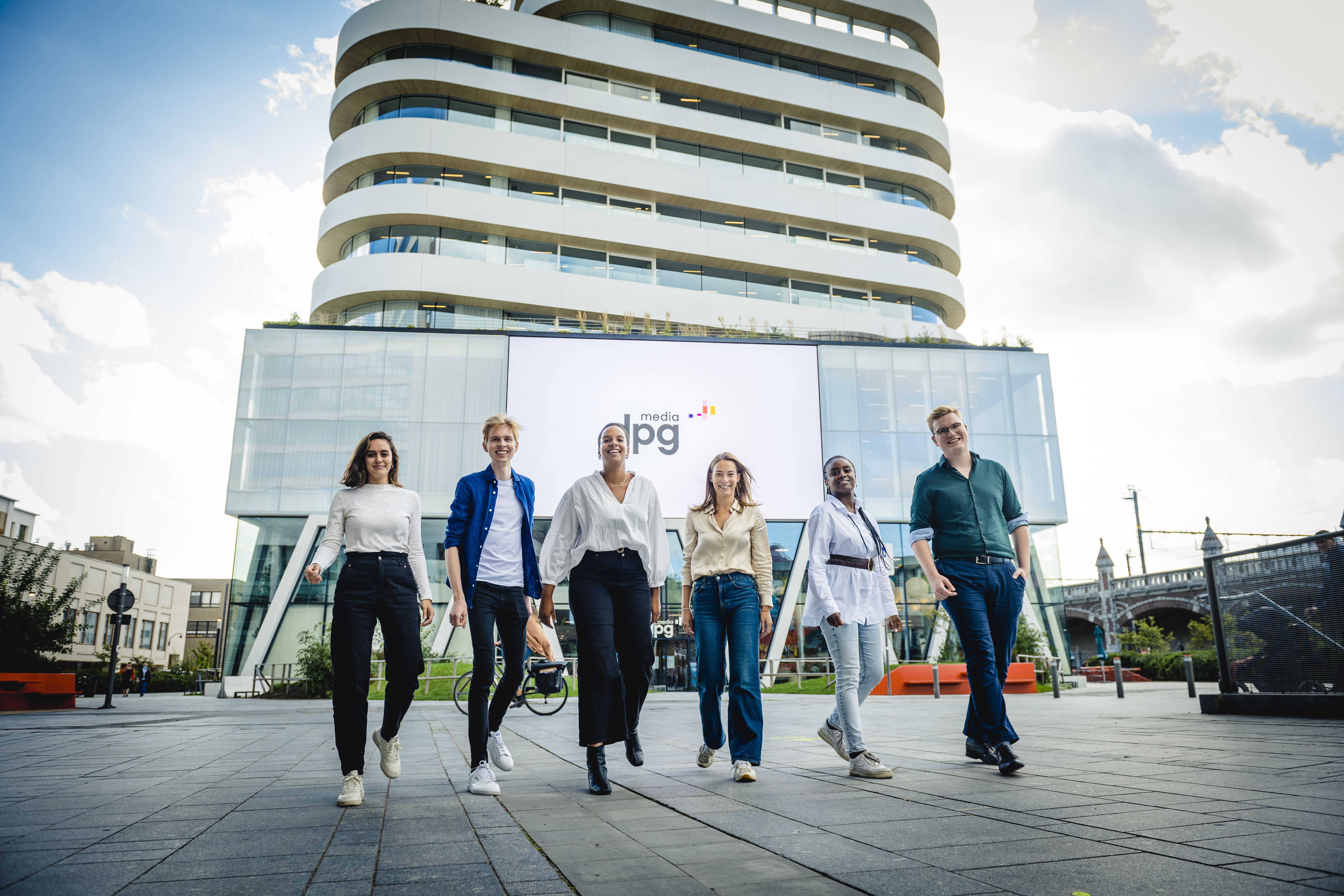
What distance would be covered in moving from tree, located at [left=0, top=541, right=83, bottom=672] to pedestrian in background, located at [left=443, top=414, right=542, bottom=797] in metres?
15.9

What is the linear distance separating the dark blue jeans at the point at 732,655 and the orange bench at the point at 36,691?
15825 mm

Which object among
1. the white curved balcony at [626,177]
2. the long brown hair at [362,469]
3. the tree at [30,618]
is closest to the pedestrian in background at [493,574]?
the long brown hair at [362,469]

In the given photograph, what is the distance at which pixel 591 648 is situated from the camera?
433 centimetres

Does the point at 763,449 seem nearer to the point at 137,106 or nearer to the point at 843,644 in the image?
the point at 137,106

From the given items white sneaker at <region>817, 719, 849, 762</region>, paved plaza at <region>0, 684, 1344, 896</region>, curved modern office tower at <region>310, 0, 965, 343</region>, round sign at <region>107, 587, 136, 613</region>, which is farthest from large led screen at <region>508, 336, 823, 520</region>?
white sneaker at <region>817, 719, 849, 762</region>

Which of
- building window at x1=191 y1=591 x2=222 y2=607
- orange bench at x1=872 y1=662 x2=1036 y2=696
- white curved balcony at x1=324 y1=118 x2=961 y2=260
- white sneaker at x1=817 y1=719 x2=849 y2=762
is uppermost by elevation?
white curved balcony at x1=324 y1=118 x2=961 y2=260

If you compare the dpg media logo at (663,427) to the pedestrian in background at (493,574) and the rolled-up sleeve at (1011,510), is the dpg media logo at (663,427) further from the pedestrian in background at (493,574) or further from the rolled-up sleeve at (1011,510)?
the pedestrian in background at (493,574)

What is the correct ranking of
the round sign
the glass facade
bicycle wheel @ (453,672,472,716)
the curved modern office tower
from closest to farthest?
bicycle wheel @ (453,672,472,716) < the round sign < the glass facade < the curved modern office tower

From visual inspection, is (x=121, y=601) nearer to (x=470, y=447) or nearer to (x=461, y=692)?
(x=461, y=692)

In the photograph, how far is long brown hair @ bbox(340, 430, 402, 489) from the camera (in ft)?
14.8

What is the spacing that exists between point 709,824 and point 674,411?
75.9ft

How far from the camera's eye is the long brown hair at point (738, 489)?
17.0 ft

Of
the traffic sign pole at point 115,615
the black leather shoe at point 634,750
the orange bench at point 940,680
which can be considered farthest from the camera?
the orange bench at point 940,680

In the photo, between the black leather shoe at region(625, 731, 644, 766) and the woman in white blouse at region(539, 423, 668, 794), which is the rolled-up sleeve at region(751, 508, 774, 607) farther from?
the black leather shoe at region(625, 731, 644, 766)
